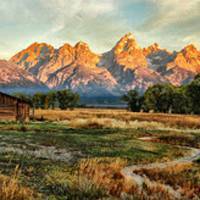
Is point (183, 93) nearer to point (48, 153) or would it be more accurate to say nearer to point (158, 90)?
point (158, 90)

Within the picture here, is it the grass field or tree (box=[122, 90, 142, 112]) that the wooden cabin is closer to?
the grass field

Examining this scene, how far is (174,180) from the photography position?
60.1 ft

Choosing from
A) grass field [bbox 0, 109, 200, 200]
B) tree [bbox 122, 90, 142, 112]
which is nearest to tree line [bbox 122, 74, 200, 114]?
tree [bbox 122, 90, 142, 112]

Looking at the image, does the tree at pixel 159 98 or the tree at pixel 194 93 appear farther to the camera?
the tree at pixel 159 98

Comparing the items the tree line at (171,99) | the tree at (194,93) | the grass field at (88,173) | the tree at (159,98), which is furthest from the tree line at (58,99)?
the grass field at (88,173)

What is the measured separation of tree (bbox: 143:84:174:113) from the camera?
111m

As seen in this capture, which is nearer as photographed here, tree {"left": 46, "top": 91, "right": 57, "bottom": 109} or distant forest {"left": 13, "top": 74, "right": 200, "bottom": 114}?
distant forest {"left": 13, "top": 74, "right": 200, "bottom": 114}

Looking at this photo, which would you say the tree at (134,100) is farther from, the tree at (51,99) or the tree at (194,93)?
the tree at (51,99)

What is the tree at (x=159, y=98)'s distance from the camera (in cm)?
11119

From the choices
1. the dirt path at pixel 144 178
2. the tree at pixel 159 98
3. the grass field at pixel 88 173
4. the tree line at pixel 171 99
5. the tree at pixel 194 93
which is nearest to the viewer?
the grass field at pixel 88 173

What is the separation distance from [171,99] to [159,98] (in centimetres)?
425

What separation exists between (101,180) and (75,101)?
128 m

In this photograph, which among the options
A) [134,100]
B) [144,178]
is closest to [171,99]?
[134,100]

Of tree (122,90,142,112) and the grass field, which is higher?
tree (122,90,142,112)
